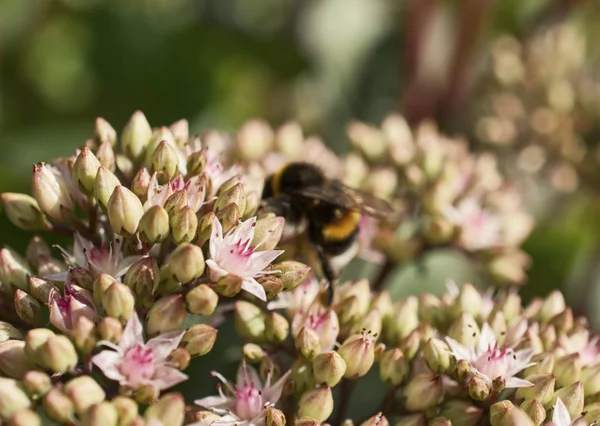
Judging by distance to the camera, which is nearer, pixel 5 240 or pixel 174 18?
pixel 5 240

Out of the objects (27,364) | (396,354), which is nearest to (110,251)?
(27,364)

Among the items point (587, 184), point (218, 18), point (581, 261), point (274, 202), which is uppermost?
point (218, 18)

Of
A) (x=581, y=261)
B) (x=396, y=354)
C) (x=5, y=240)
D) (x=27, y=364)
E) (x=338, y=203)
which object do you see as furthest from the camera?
(x=581, y=261)

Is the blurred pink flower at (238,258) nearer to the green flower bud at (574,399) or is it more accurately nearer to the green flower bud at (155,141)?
the green flower bud at (155,141)

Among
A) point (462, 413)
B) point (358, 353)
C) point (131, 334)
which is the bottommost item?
point (462, 413)

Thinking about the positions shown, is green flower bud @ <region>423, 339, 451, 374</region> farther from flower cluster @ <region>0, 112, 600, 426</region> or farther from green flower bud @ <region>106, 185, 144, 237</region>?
green flower bud @ <region>106, 185, 144, 237</region>

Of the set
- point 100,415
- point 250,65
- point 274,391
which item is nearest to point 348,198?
point 274,391

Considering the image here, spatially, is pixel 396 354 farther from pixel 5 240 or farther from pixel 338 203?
pixel 5 240

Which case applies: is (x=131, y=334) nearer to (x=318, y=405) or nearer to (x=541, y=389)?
(x=318, y=405)
